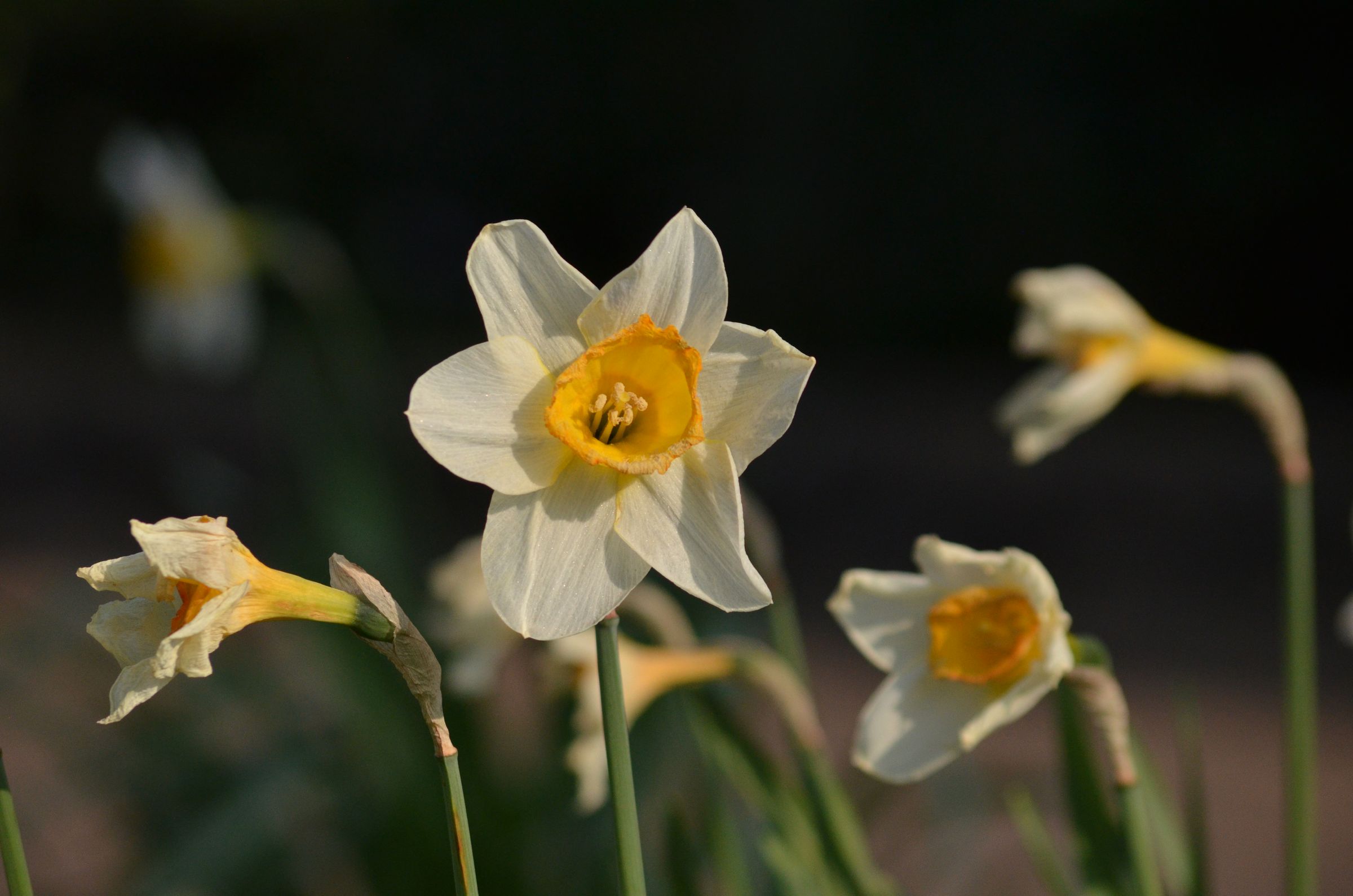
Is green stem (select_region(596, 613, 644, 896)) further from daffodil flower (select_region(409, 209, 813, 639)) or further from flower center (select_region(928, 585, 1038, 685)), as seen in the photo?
flower center (select_region(928, 585, 1038, 685))

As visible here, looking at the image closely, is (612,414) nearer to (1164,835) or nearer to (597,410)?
(597,410)

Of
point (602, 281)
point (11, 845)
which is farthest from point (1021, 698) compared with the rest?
point (602, 281)

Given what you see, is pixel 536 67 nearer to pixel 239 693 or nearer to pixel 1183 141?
pixel 1183 141

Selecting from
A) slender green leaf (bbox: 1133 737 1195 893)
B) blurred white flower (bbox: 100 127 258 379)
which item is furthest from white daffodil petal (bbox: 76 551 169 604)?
blurred white flower (bbox: 100 127 258 379)

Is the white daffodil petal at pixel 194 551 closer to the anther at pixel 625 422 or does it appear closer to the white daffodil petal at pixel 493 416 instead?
the white daffodil petal at pixel 493 416

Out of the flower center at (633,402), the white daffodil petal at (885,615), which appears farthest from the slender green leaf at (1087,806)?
the flower center at (633,402)

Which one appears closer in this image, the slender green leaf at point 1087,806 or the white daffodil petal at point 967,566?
the white daffodil petal at point 967,566
